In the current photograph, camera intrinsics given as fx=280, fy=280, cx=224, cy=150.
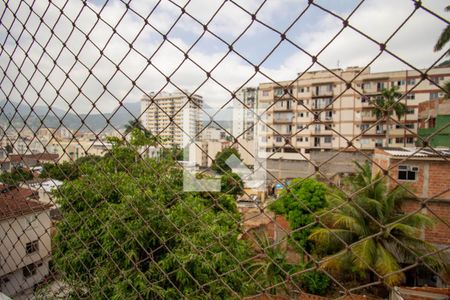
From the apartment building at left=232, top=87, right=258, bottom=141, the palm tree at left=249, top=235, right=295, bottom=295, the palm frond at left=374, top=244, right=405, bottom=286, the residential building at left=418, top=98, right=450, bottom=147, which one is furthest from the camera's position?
the residential building at left=418, top=98, right=450, bottom=147

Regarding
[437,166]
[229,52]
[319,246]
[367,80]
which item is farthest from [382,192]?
[367,80]

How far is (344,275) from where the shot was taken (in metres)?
6.06

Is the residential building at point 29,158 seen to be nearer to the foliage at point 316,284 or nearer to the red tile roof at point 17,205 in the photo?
the red tile roof at point 17,205

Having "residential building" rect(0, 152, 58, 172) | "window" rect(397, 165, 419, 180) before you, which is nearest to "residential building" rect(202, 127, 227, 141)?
"residential building" rect(0, 152, 58, 172)

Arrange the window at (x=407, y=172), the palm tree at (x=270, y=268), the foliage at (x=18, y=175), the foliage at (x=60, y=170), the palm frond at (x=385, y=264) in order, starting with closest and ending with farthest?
1. the foliage at (x=60, y=170)
2. the foliage at (x=18, y=175)
3. the palm tree at (x=270, y=268)
4. the palm frond at (x=385, y=264)
5. the window at (x=407, y=172)

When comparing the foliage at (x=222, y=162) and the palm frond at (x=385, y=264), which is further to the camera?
the palm frond at (x=385, y=264)

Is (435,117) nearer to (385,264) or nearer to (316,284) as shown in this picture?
(316,284)

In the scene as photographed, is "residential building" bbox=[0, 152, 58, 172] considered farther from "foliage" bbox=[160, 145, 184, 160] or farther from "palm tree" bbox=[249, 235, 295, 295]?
"palm tree" bbox=[249, 235, 295, 295]

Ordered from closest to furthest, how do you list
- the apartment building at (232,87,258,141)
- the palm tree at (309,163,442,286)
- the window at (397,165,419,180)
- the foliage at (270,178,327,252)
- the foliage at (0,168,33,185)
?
the apartment building at (232,87,258,141), the foliage at (0,168,33,185), the palm tree at (309,163,442,286), the window at (397,165,419,180), the foliage at (270,178,327,252)

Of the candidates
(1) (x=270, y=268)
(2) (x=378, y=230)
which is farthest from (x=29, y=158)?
(2) (x=378, y=230)

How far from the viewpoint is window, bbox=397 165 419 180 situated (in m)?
5.82

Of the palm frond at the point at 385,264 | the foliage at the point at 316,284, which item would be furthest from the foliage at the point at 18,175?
the foliage at the point at 316,284

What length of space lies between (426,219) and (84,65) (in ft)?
18.3

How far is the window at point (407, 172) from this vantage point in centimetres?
582
